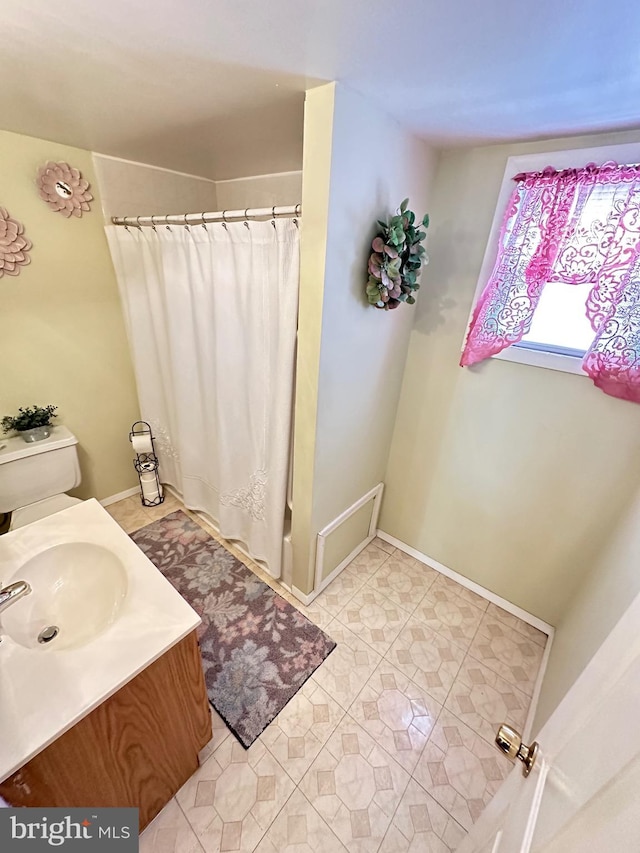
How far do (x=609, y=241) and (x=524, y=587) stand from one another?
5.16 feet

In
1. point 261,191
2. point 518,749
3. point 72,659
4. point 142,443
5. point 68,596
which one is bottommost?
point 142,443

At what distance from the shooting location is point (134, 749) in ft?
2.98

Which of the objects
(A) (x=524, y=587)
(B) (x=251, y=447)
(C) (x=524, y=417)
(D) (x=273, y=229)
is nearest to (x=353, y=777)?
(A) (x=524, y=587)

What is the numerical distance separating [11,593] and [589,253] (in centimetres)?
202

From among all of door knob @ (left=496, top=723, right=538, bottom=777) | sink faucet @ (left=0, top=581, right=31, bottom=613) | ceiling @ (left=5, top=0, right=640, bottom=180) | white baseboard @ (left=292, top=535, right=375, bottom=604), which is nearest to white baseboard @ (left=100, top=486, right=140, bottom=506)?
white baseboard @ (left=292, top=535, right=375, bottom=604)

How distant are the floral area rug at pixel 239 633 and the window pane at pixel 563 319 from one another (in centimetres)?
169

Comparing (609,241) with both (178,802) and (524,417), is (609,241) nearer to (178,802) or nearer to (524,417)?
(524,417)

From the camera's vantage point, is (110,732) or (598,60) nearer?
(598,60)

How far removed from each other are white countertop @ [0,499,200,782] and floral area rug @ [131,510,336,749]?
2.41 feet

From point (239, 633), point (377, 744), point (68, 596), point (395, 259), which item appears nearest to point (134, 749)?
point (68, 596)

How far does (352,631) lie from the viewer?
65.6 inches

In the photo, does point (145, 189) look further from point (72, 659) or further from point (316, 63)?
point (72, 659)

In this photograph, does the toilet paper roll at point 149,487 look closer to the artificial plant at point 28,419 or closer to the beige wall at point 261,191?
the artificial plant at point 28,419

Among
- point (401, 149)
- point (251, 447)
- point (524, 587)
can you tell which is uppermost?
point (401, 149)
